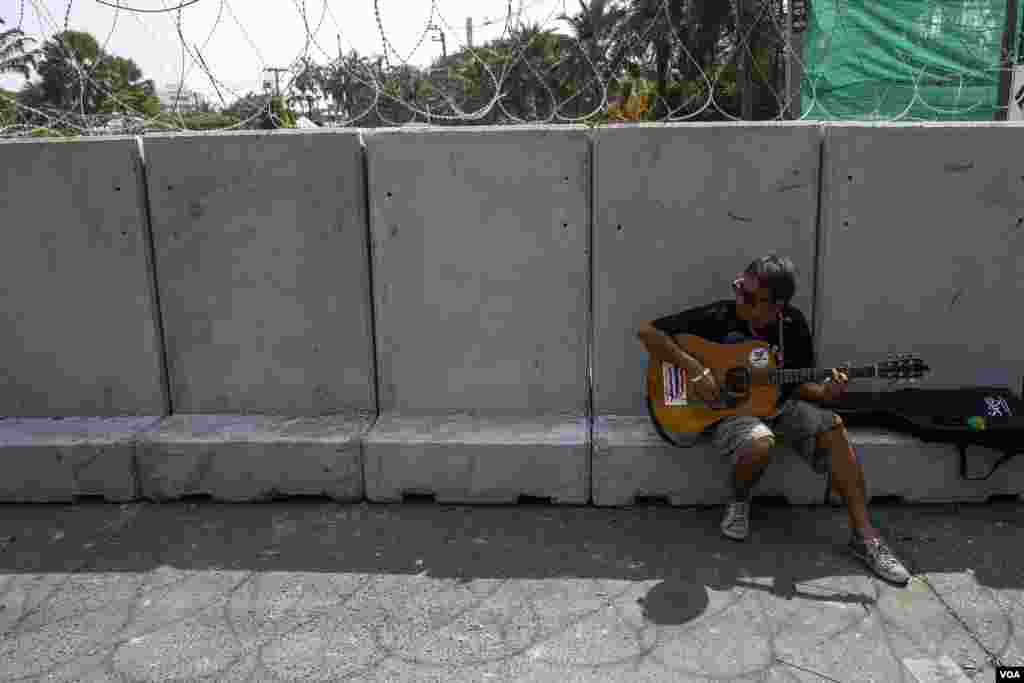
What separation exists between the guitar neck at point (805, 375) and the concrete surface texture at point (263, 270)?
186 cm

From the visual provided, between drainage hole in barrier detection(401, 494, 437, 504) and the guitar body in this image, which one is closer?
the guitar body

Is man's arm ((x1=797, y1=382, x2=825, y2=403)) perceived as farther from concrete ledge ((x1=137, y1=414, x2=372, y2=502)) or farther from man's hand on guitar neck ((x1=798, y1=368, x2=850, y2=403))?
concrete ledge ((x1=137, y1=414, x2=372, y2=502))

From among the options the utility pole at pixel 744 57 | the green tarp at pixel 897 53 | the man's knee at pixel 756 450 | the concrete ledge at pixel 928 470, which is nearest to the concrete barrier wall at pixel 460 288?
the concrete ledge at pixel 928 470

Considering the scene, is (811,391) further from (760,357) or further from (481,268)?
(481,268)

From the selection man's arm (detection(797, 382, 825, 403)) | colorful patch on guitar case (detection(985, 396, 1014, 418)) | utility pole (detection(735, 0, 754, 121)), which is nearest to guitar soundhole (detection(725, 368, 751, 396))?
man's arm (detection(797, 382, 825, 403))

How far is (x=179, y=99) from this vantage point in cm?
390

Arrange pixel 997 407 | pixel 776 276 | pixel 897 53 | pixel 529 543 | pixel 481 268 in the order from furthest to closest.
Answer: pixel 897 53 < pixel 481 268 < pixel 997 407 < pixel 529 543 < pixel 776 276

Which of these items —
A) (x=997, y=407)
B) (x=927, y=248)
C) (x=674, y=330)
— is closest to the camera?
(x=674, y=330)

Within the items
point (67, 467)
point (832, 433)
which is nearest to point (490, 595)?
point (832, 433)

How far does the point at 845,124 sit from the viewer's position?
3.70m

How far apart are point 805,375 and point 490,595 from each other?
1574 mm

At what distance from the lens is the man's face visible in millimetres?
3373

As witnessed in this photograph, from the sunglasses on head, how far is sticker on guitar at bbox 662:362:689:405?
0.41 metres

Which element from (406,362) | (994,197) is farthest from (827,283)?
(406,362)
